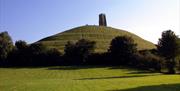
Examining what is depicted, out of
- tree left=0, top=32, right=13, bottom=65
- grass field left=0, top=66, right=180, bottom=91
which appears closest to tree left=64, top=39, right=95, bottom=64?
tree left=0, top=32, right=13, bottom=65

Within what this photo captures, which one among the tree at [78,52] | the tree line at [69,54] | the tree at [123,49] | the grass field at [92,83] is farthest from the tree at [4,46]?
the grass field at [92,83]

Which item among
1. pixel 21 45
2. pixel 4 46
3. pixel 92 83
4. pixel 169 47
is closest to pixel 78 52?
pixel 21 45

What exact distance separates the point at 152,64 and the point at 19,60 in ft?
154

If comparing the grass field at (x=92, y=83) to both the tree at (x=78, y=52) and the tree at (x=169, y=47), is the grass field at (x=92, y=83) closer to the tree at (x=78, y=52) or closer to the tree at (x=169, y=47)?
the tree at (x=169, y=47)

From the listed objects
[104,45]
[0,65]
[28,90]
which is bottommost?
[28,90]

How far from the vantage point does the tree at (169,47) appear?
93812 millimetres

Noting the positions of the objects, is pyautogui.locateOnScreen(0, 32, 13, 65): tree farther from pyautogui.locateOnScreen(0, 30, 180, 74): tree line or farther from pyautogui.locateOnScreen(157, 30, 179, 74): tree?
pyautogui.locateOnScreen(157, 30, 179, 74): tree

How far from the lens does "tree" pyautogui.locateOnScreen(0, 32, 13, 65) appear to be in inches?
4833

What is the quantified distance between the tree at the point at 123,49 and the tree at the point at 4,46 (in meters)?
34.2

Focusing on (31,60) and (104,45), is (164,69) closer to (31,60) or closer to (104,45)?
(31,60)

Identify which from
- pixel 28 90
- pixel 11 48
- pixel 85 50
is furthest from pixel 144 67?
pixel 28 90

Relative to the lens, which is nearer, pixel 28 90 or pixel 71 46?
pixel 28 90

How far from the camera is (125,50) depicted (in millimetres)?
120500

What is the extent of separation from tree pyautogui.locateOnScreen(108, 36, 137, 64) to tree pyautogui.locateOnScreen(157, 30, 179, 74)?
23.2m
